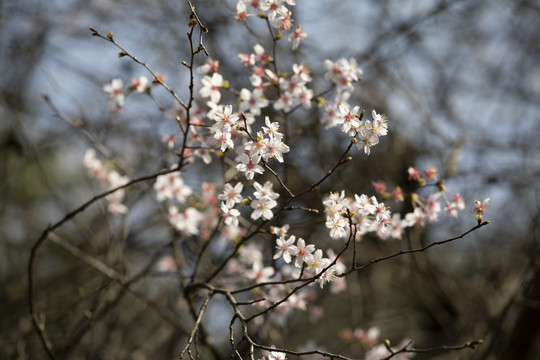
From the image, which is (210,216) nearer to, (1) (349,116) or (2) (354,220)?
(2) (354,220)

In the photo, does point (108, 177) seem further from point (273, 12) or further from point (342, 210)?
point (342, 210)

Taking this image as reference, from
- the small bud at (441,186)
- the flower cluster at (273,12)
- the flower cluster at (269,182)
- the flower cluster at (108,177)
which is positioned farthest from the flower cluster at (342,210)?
the flower cluster at (108,177)

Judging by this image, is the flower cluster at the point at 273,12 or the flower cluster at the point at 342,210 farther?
the flower cluster at the point at 273,12

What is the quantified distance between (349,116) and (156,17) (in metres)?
3.38

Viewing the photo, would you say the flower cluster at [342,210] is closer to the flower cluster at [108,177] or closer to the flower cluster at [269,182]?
the flower cluster at [269,182]

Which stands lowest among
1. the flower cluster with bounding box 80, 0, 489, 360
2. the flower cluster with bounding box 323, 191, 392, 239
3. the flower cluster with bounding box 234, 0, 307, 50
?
the flower cluster with bounding box 323, 191, 392, 239

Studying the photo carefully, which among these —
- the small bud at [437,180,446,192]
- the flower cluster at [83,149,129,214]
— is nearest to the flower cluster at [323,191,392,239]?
the small bud at [437,180,446,192]

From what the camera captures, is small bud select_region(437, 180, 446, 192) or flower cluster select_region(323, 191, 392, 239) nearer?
flower cluster select_region(323, 191, 392, 239)

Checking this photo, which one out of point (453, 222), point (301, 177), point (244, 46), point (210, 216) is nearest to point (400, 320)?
point (453, 222)

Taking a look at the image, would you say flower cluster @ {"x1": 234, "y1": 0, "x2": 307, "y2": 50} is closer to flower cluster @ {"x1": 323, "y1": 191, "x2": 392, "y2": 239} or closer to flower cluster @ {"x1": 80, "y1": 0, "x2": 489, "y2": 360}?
flower cluster @ {"x1": 80, "y1": 0, "x2": 489, "y2": 360}

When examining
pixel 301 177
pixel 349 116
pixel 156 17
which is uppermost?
pixel 156 17

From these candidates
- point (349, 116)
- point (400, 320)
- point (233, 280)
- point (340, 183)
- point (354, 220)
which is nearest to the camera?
point (349, 116)

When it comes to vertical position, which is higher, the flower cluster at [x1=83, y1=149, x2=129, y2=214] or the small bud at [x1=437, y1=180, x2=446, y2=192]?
the flower cluster at [x1=83, y1=149, x2=129, y2=214]

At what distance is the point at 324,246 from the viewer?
4340 millimetres
